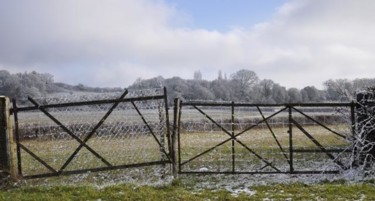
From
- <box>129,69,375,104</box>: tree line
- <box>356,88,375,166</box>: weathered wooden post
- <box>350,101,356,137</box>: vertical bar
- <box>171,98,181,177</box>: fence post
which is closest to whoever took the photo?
<box>171,98,181,177</box>: fence post

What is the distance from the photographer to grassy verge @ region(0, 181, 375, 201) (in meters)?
7.81

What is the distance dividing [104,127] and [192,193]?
5.11 metres

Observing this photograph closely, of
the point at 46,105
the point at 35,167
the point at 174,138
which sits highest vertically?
the point at 46,105

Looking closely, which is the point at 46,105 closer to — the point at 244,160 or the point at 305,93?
the point at 244,160

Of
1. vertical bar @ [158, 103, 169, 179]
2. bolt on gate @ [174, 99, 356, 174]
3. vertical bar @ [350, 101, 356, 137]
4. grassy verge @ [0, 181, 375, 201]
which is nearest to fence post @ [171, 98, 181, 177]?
bolt on gate @ [174, 99, 356, 174]

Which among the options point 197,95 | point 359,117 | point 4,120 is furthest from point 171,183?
point 197,95

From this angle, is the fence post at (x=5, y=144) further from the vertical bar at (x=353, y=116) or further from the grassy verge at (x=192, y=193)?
the vertical bar at (x=353, y=116)

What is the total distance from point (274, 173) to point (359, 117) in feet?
8.26

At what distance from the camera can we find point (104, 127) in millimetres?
12586

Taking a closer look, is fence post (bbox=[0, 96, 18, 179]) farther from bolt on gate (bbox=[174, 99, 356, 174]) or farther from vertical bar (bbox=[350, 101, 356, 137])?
vertical bar (bbox=[350, 101, 356, 137])

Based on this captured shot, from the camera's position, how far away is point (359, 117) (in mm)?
10219

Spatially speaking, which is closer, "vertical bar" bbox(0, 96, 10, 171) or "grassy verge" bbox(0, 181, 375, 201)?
"grassy verge" bbox(0, 181, 375, 201)

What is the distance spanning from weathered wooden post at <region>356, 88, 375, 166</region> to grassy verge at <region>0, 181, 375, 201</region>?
138 cm

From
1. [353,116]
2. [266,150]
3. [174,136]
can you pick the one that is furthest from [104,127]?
[353,116]
